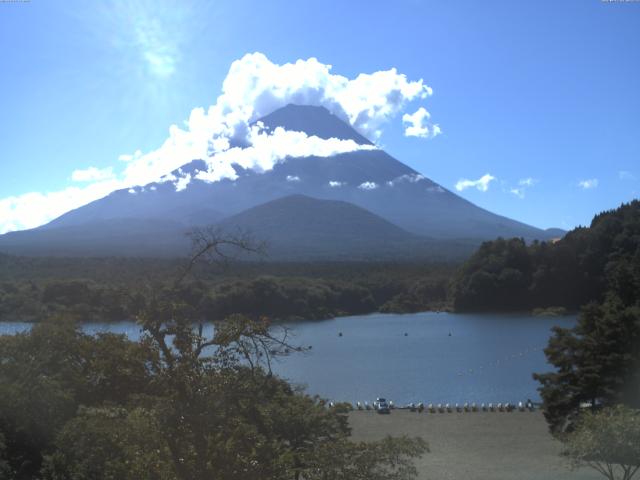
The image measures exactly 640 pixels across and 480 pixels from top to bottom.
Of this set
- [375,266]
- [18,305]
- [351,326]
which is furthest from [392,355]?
[375,266]

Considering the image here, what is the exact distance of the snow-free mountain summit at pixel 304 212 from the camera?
82812mm

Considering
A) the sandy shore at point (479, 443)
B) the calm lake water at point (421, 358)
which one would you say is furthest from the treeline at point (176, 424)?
the calm lake water at point (421, 358)

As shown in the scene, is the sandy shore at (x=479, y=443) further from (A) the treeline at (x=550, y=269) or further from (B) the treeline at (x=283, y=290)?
(A) the treeline at (x=550, y=269)

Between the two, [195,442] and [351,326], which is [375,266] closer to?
[351,326]

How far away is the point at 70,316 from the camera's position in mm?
9266

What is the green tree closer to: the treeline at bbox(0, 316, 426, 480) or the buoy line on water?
the treeline at bbox(0, 316, 426, 480)

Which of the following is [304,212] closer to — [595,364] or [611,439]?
[595,364]

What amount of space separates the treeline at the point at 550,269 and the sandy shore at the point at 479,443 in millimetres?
26820

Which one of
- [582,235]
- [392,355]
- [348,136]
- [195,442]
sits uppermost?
[348,136]

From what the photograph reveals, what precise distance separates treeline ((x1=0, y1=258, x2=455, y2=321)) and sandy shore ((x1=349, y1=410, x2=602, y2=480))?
11.8 metres

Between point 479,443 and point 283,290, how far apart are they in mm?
27911

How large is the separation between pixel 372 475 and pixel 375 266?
5228 cm

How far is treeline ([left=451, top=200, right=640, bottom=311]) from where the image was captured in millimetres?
40250

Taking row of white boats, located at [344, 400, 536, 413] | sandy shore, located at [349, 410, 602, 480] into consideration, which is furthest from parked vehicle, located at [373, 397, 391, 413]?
sandy shore, located at [349, 410, 602, 480]
